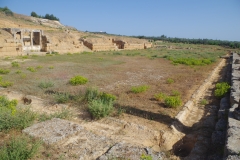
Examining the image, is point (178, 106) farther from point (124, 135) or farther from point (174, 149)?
point (124, 135)

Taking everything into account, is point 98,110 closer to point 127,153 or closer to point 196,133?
point 127,153

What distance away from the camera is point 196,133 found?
557 cm

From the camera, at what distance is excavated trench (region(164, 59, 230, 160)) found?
4.62 metres

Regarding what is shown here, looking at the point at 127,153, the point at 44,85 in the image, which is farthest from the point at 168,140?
the point at 44,85

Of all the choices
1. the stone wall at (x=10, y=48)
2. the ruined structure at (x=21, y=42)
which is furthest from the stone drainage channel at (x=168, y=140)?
the ruined structure at (x=21, y=42)

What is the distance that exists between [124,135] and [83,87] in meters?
5.00

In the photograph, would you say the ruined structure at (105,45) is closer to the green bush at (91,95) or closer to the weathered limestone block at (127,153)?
the green bush at (91,95)

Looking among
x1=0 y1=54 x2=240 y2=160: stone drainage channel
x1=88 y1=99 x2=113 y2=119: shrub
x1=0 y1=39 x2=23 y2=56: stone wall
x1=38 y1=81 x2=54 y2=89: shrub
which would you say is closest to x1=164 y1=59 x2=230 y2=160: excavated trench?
x1=0 y1=54 x2=240 y2=160: stone drainage channel

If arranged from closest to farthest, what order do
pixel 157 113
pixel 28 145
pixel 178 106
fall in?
pixel 28 145, pixel 157 113, pixel 178 106

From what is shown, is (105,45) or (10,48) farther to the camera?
(105,45)

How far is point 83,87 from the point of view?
31.9 feet

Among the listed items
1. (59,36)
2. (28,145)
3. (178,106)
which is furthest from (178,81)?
(59,36)

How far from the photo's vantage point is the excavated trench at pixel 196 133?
4.62 metres

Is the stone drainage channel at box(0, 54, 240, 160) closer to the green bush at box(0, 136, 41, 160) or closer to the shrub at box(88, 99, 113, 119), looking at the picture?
the shrub at box(88, 99, 113, 119)
